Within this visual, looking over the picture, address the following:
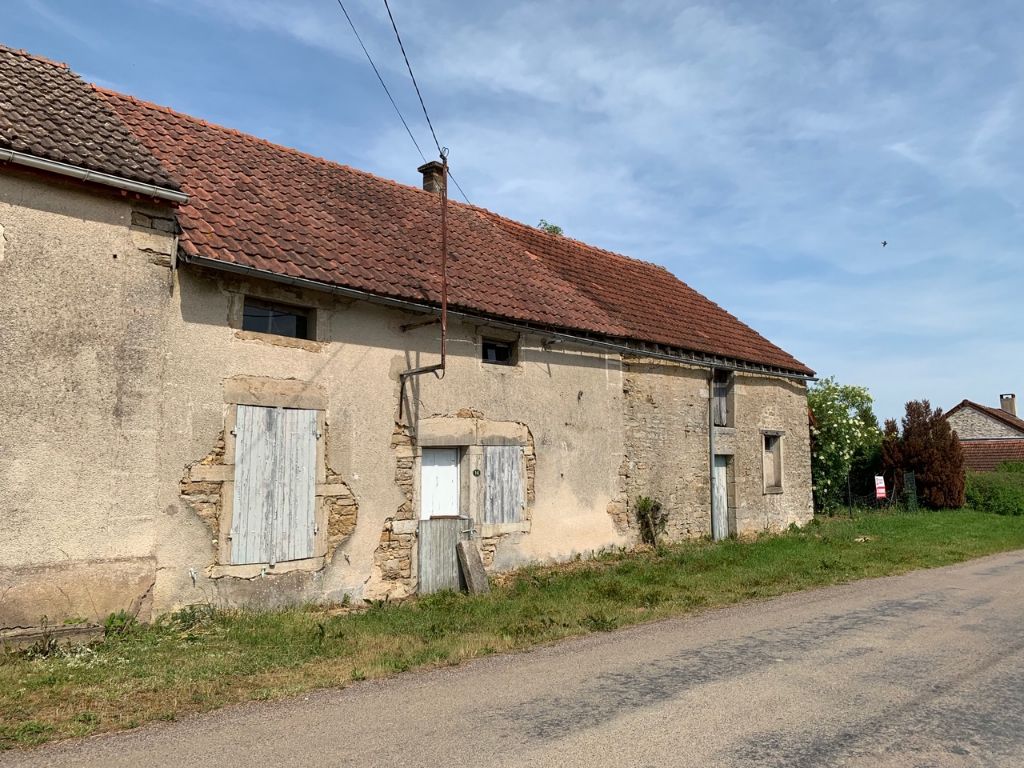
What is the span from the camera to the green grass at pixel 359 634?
16.2 feet

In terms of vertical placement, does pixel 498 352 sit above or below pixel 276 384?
above

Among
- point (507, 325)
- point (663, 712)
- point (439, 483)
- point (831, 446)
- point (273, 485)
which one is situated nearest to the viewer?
point (663, 712)

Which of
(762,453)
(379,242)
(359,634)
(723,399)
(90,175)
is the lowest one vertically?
(359,634)

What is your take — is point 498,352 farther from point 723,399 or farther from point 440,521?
point 723,399

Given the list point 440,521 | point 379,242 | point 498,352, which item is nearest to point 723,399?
point 498,352

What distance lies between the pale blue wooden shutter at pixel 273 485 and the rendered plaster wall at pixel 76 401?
92 centimetres

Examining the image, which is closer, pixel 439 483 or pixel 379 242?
pixel 439 483

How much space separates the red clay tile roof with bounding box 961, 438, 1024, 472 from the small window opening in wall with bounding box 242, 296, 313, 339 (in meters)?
29.3

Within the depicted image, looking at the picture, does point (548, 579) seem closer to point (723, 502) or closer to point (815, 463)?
point (723, 502)

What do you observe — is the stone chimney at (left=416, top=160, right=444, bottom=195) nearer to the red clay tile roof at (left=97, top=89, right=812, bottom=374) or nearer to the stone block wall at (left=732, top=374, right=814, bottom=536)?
the red clay tile roof at (left=97, top=89, right=812, bottom=374)

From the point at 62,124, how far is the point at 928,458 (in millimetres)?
21844

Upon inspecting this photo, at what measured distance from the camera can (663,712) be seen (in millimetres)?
4605

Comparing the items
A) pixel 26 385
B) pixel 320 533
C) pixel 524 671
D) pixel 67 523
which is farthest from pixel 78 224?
pixel 524 671

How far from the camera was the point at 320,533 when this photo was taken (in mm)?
8320
